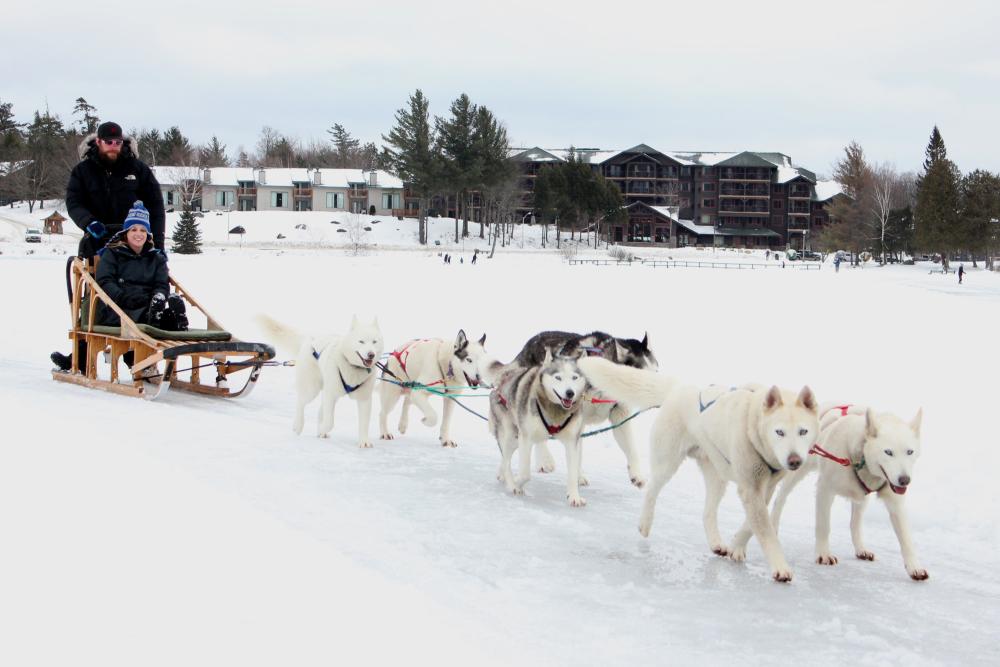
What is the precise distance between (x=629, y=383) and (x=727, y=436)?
827 mm

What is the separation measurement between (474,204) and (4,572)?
88017 millimetres

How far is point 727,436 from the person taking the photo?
4.70 m

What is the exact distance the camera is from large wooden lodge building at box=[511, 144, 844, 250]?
8775cm

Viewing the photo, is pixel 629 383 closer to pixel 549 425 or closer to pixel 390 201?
pixel 549 425

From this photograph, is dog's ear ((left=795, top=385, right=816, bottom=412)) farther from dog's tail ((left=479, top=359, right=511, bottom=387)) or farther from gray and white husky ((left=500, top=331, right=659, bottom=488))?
dog's tail ((left=479, top=359, right=511, bottom=387))

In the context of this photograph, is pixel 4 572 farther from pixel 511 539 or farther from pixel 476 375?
pixel 476 375

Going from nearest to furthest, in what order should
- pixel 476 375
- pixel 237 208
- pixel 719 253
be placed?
pixel 476 375, pixel 719 253, pixel 237 208

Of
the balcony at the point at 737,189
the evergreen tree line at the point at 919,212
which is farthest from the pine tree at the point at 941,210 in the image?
the balcony at the point at 737,189

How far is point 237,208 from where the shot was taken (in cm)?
8519

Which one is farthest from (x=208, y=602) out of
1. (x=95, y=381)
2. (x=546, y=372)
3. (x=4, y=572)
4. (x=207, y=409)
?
(x=95, y=381)

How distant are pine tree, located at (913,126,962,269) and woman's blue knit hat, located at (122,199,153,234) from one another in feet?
196

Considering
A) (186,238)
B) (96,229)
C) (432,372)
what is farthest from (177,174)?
(432,372)

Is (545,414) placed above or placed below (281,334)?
below

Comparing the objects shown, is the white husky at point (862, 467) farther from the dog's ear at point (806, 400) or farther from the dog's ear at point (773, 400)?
the dog's ear at point (773, 400)
